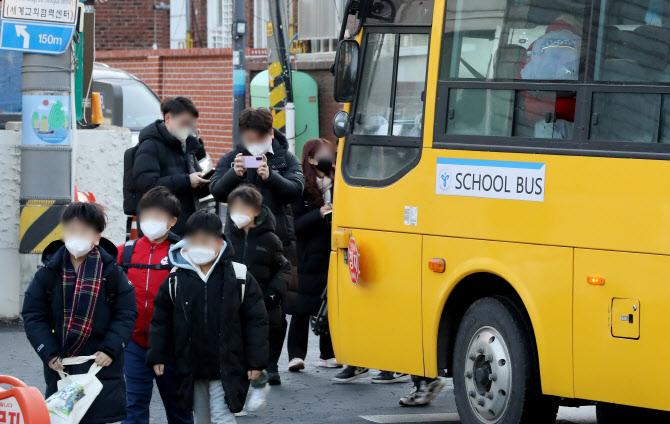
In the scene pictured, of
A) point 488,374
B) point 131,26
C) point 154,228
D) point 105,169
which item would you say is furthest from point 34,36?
point 131,26

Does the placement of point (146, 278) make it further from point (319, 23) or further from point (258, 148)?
point (319, 23)

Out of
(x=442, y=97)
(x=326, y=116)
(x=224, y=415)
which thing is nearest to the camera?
(x=224, y=415)

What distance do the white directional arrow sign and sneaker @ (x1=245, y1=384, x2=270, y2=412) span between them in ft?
13.8

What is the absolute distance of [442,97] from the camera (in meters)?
7.23

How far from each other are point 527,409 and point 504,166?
123cm

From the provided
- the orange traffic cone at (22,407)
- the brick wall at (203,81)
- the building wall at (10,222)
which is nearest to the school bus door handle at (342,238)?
the orange traffic cone at (22,407)

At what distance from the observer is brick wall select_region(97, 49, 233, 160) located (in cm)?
2470

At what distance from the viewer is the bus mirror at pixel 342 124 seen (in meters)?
7.93

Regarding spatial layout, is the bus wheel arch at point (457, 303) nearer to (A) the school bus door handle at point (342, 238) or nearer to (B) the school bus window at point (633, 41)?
(A) the school bus door handle at point (342, 238)

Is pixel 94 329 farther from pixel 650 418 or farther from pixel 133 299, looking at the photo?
pixel 650 418

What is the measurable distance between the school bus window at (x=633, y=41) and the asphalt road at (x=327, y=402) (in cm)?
261

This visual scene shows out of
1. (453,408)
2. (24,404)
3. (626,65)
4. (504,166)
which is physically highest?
(626,65)

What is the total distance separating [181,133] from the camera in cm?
870

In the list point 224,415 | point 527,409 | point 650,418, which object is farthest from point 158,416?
A: point 650,418
